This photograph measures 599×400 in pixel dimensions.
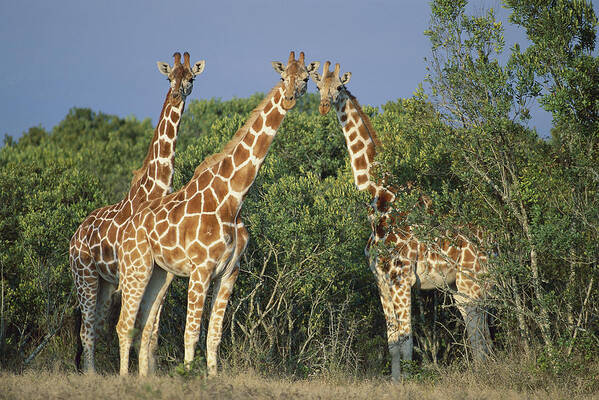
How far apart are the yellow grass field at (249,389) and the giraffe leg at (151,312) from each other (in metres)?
1.17

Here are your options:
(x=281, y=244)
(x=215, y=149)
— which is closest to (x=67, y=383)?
(x=281, y=244)

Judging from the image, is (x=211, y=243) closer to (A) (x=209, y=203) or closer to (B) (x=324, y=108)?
(A) (x=209, y=203)

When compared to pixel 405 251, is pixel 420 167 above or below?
above

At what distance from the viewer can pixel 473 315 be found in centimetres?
1038

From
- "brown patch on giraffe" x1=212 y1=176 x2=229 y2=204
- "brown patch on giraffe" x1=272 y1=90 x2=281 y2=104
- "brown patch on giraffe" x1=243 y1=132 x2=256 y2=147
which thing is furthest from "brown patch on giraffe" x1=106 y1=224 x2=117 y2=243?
"brown patch on giraffe" x1=272 y1=90 x2=281 y2=104

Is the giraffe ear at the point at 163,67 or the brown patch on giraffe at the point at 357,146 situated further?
the brown patch on giraffe at the point at 357,146

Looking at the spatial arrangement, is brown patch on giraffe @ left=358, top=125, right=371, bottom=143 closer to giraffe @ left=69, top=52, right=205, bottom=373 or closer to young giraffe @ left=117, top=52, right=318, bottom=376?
young giraffe @ left=117, top=52, right=318, bottom=376

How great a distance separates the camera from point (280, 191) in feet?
39.7

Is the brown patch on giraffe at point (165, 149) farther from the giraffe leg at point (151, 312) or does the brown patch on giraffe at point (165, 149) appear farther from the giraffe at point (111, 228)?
the giraffe leg at point (151, 312)

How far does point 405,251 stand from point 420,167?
54.0 inches

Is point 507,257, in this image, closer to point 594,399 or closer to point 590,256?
point 590,256

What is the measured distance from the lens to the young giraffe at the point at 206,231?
891 centimetres

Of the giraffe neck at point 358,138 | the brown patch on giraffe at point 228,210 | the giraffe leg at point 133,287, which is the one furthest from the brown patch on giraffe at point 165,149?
the giraffe neck at point 358,138

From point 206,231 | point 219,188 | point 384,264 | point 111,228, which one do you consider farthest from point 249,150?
point 384,264
